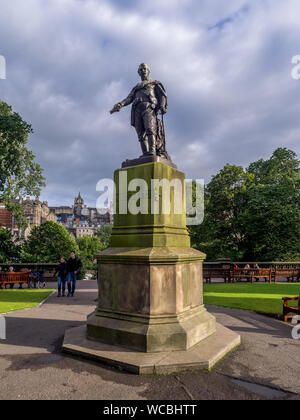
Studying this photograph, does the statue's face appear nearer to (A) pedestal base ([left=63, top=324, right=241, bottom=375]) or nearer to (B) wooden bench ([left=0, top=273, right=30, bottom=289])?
(A) pedestal base ([left=63, top=324, right=241, bottom=375])

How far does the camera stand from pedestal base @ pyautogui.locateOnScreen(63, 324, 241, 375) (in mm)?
3812

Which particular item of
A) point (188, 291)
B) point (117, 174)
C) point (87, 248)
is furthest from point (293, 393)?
point (87, 248)

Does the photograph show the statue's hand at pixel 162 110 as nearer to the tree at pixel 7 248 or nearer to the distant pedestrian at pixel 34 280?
the distant pedestrian at pixel 34 280

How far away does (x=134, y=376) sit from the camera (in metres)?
3.69

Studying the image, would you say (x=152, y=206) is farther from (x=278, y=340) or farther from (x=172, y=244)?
(x=278, y=340)

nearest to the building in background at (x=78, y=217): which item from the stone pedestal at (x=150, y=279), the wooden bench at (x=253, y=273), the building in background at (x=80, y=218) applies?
the building in background at (x=80, y=218)

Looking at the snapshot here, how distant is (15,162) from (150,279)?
2374cm

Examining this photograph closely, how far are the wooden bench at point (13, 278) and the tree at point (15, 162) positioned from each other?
463 inches

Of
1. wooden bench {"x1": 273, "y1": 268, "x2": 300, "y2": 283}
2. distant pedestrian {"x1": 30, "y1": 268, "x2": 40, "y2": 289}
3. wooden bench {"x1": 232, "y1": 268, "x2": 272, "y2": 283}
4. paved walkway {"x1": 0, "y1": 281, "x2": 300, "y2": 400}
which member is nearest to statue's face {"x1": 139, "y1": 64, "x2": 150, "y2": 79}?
paved walkway {"x1": 0, "y1": 281, "x2": 300, "y2": 400}

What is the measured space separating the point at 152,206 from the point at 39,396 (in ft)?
11.1

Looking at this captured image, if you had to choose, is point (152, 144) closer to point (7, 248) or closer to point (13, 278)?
point (13, 278)

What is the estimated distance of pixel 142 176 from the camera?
5.51 m

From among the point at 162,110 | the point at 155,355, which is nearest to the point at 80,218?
the point at 162,110

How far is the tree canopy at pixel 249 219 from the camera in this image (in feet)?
83.5
